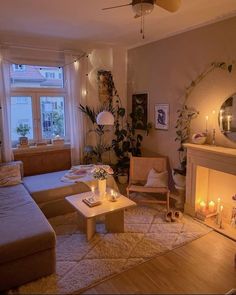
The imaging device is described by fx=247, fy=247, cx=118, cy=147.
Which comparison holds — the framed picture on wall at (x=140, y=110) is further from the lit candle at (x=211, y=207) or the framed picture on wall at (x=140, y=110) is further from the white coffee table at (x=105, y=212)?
the white coffee table at (x=105, y=212)

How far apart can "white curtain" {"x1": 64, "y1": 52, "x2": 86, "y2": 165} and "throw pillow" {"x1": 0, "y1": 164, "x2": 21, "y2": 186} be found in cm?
111

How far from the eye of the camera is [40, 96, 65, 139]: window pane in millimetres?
4543

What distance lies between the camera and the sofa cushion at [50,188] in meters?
3.52

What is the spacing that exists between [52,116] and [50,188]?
Answer: 1582 mm

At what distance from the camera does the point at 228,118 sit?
3229 millimetres

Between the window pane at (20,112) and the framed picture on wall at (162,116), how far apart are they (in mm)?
2249

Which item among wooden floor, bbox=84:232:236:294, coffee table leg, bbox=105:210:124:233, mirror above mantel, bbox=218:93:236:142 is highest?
mirror above mantel, bbox=218:93:236:142

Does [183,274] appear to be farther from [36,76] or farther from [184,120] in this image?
[36,76]

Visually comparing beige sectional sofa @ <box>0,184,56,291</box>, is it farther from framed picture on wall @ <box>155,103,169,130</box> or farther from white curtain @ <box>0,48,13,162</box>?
framed picture on wall @ <box>155,103,169,130</box>

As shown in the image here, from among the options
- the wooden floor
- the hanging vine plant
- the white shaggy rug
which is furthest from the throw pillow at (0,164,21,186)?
the hanging vine plant

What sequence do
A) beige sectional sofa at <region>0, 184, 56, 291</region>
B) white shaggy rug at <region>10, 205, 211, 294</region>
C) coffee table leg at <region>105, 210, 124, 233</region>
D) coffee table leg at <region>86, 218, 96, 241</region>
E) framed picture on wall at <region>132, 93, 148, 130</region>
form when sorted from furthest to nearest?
framed picture on wall at <region>132, 93, 148, 130</region>, coffee table leg at <region>105, 210, 124, 233</region>, coffee table leg at <region>86, 218, 96, 241</region>, white shaggy rug at <region>10, 205, 211, 294</region>, beige sectional sofa at <region>0, 184, 56, 291</region>

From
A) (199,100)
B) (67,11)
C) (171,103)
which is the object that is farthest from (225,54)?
(67,11)

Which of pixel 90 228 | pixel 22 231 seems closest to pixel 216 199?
pixel 90 228

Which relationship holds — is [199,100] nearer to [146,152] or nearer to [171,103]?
[171,103]
